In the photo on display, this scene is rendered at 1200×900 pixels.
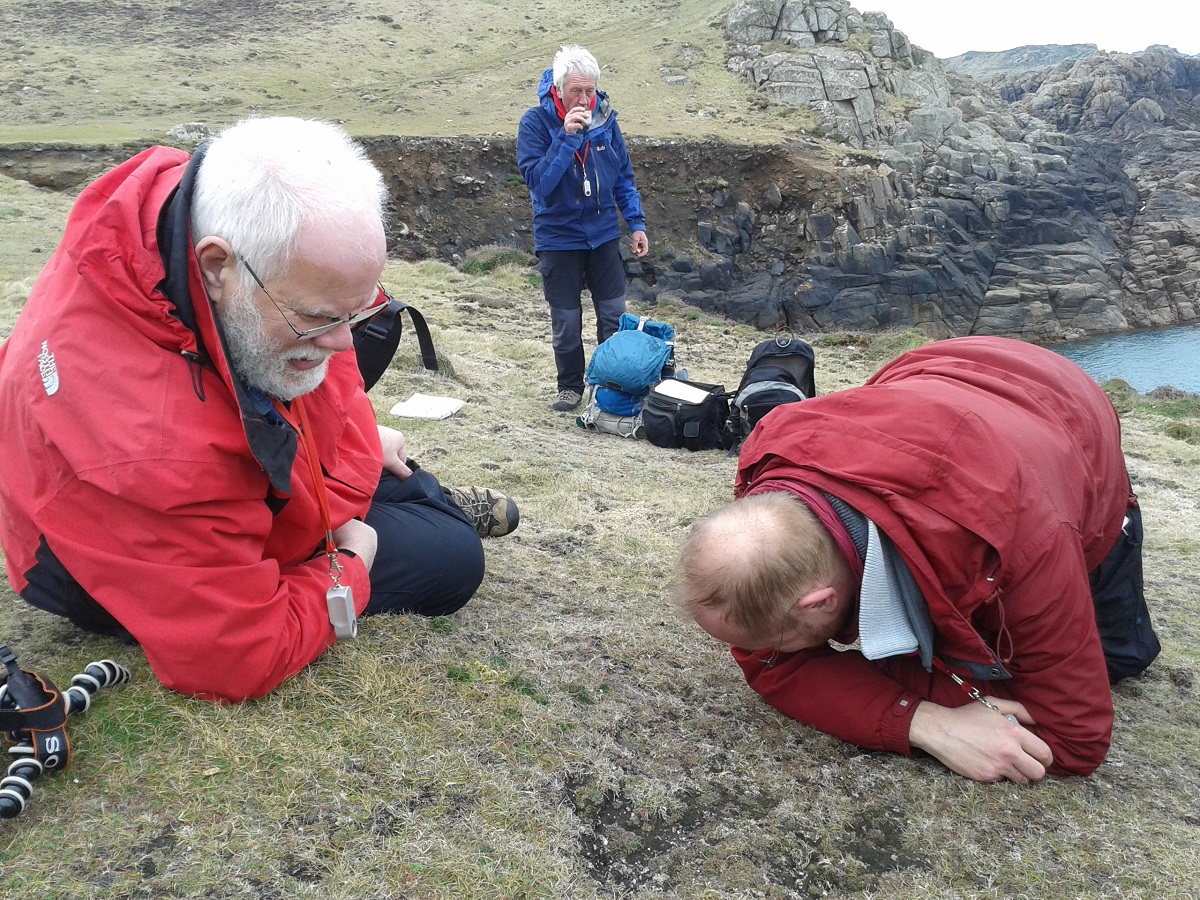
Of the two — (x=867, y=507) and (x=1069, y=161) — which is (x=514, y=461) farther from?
(x=1069, y=161)

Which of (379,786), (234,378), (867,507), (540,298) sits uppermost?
(234,378)

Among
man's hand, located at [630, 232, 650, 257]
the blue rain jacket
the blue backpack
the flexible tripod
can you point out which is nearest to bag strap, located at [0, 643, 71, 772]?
the flexible tripod

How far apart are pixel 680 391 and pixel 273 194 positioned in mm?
4832

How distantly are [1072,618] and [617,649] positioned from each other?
1.57m

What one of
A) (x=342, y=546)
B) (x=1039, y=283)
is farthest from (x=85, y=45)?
(x=342, y=546)

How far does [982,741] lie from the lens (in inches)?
95.0

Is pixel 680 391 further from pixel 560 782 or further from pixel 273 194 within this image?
pixel 273 194

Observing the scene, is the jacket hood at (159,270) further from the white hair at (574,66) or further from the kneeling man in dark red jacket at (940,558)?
the white hair at (574,66)

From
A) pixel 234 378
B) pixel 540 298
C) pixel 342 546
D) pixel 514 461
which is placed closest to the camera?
pixel 234 378

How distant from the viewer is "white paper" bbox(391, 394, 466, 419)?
6230mm

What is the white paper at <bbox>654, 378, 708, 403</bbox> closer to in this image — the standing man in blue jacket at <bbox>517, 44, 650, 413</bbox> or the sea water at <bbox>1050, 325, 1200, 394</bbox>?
the standing man in blue jacket at <bbox>517, 44, 650, 413</bbox>

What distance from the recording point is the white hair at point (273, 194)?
1978mm

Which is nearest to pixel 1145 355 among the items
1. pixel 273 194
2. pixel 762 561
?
pixel 762 561

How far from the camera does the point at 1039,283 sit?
93.0 feet
